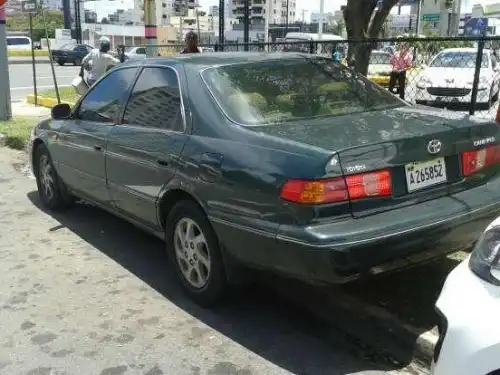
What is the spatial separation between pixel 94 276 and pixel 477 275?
314cm

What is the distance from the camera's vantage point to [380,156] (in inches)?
126

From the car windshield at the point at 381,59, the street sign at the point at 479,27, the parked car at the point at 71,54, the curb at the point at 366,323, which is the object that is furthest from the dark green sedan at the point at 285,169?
the parked car at the point at 71,54

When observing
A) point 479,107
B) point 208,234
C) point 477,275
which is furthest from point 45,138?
point 479,107

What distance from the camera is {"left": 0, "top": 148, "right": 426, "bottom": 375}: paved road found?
333 cm

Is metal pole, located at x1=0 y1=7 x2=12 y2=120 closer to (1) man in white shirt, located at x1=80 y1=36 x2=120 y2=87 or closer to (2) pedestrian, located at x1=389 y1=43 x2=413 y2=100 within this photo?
(1) man in white shirt, located at x1=80 y1=36 x2=120 y2=87

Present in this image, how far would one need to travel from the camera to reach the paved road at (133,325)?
333cm

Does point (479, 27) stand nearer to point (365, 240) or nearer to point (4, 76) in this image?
point (4, 76)

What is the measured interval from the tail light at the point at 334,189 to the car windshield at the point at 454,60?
1023cm

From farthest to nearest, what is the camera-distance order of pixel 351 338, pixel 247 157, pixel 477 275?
pixel 351 338 < pixel 247 157 < pixel 477 275

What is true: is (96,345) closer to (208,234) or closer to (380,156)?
(208,234)

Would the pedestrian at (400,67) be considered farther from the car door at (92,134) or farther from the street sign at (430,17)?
the street sign at (430,17)

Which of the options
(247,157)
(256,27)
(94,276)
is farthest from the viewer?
(256,27)

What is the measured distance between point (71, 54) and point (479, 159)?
41.0 meters

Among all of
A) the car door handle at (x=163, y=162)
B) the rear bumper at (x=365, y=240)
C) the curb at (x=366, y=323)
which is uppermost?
the car door handle at (x=163, y=162)
